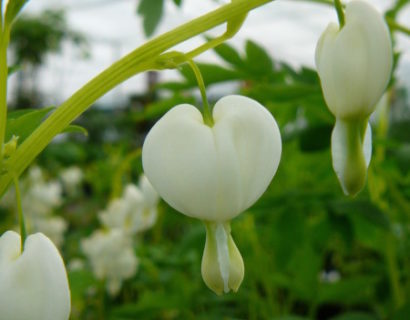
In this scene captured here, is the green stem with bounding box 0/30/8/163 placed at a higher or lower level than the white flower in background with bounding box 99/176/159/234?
higher

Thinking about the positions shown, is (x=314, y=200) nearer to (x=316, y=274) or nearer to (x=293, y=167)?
(x=316, y=274)

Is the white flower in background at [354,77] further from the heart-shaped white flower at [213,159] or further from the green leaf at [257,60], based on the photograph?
the green leaf at [257,60]

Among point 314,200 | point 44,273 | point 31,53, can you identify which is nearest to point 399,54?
point 314,200

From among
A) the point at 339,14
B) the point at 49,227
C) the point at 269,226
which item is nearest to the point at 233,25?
the point at 339,14

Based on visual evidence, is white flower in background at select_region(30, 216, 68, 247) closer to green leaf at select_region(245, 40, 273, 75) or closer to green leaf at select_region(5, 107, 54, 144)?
green leaf at select_region(245, 40, 273, 75)

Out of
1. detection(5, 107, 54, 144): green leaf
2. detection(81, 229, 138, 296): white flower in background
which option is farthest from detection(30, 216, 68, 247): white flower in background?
detection(5, 107, 54, 144): green leaf

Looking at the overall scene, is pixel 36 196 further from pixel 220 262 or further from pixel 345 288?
pixel 220 262
